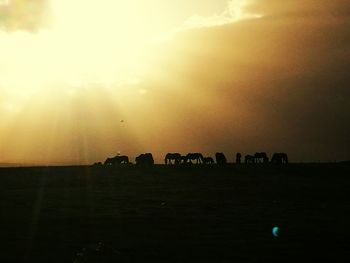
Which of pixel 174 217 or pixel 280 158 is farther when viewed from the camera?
pixel 280 158

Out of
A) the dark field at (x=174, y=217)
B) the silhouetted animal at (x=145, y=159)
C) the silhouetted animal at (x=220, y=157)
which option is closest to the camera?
the dark field at (x=174, y=217)

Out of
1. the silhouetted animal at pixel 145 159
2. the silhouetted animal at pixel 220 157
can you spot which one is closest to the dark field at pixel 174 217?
the silhouetted animal at pixel 145 159

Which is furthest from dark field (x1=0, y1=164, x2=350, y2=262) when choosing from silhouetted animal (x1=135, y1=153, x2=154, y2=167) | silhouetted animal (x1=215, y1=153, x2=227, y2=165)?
silhouetted animal (x1=215, y1=153, x2=227, y2=165)

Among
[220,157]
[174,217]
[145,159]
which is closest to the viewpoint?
[174,217]

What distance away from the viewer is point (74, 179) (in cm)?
4644

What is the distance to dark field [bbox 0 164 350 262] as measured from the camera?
57.0 ft

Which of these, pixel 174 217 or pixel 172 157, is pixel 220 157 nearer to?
pixel 172 157

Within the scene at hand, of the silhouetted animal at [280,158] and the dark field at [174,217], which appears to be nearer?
the dark field at [174,217]

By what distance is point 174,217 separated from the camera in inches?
990

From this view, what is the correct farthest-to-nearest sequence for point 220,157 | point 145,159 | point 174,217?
1. point 220,157
2. point 145,159
3. point 174,217

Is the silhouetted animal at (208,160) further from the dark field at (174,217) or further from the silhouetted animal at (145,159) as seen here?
the dark field at (174,217)

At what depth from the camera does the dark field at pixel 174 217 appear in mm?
17375

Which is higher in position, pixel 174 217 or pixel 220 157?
pixel 220 157

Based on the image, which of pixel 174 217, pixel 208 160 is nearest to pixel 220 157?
pixel 208 160
